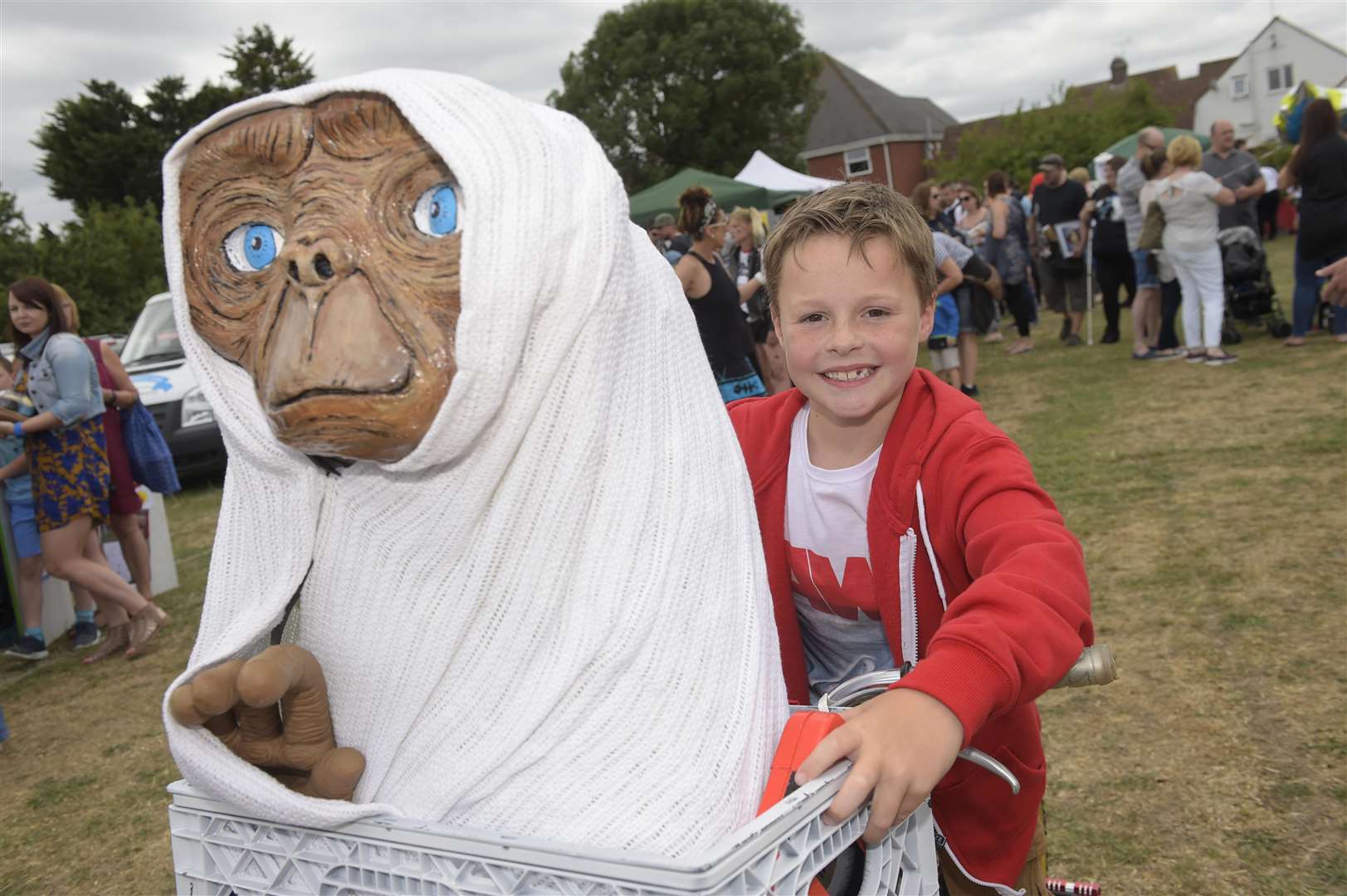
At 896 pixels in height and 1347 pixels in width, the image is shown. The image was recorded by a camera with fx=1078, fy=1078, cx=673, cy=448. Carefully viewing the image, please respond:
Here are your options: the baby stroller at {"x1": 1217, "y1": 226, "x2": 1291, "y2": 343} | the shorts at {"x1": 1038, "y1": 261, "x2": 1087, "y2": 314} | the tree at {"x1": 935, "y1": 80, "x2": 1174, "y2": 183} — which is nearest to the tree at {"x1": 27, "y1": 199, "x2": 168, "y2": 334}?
the shorts at {"x1": 1038, "y1": 261, "x2": 1087, "y2": 314}

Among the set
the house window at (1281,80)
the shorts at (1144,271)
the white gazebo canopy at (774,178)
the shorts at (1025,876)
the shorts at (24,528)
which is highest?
the house window at (1281,80)

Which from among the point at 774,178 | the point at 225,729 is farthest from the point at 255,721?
the point at 774,178

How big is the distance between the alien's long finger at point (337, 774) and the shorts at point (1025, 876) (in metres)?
0.91

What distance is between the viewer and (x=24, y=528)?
5.09 m

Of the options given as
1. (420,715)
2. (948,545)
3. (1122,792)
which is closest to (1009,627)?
(948,545)

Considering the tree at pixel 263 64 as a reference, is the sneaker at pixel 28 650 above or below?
below

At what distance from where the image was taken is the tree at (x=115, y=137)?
31391 mm

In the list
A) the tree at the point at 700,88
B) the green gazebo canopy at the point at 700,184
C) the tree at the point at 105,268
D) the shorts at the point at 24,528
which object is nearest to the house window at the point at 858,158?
the tree at the point at 700,88

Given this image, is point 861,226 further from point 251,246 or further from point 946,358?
point 946,358

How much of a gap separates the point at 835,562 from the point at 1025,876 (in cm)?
60

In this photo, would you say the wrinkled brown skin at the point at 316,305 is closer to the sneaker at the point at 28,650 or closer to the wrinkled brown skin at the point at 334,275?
the wrinkled brown skin at the point at 334,275

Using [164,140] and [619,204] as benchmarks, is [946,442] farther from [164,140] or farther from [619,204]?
[164,140]

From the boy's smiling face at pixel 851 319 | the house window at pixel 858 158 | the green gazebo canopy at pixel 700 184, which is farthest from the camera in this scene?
the house window at pixel 858 158

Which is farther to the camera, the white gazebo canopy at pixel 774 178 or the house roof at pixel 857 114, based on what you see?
the house roof at pixel 857 114
